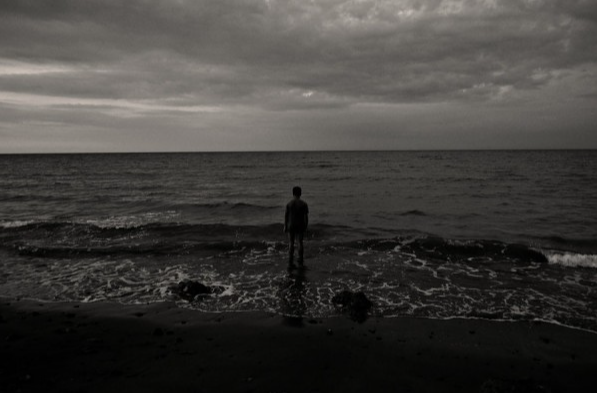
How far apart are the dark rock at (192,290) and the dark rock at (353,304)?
321 centimetres

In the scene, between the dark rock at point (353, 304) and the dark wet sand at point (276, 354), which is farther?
the dark rock at point (353, 304)

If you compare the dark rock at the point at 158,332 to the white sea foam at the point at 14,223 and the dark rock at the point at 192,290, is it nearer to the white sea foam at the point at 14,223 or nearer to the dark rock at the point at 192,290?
the dark rock at the point at 192,290

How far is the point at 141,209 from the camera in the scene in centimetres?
2328

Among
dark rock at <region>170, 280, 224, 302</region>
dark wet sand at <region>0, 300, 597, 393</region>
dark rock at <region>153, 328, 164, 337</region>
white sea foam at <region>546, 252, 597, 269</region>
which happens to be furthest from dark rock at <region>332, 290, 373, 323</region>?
white sea foam at <region>546, 252, 597, 269</region>

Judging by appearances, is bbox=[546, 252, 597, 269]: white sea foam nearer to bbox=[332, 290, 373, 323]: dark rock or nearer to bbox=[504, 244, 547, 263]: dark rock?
bbox=[504, 244, 547, 263]: dark rock

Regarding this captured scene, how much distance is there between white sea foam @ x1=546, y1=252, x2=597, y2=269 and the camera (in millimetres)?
11586

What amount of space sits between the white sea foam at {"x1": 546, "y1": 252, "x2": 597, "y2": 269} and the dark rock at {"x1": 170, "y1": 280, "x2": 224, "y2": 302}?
36.0ft

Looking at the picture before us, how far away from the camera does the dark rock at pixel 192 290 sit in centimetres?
898

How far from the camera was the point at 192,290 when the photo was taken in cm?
914

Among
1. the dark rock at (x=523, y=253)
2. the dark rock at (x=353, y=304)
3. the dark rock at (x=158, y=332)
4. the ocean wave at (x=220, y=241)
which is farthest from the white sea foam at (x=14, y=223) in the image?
the dark rock at (x=523, y=253)

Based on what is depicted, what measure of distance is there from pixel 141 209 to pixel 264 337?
1916 centimetres

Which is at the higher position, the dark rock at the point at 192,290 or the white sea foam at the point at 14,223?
the white sea foam at the point at 14,223

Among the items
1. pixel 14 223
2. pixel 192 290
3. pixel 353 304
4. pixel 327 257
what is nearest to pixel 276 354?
pixel 353 304

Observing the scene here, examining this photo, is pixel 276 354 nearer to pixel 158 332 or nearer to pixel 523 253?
pixel 158 332
